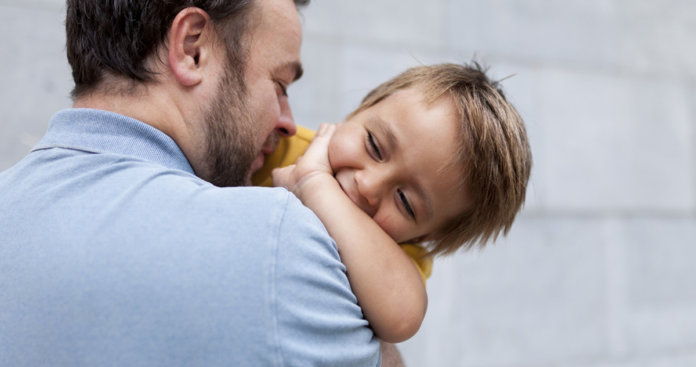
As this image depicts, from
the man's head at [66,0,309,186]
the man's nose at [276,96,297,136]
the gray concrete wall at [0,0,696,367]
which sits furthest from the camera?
the gray concrete wall at [0,0,696,367]

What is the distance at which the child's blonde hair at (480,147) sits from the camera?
40.9 inches

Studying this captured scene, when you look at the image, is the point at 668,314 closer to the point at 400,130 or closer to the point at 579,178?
the point at 579,178

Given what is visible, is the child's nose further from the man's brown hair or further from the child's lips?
the man's brown hair

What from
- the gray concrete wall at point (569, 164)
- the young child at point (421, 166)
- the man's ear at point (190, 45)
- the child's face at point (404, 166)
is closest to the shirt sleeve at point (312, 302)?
the young child at point (421, 166)

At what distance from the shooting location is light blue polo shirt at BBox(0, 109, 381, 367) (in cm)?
65

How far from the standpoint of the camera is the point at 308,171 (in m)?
1.00

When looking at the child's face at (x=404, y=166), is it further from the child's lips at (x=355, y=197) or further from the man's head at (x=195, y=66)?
the man's head at (x=195, y=66)

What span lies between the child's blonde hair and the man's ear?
1.12 ft

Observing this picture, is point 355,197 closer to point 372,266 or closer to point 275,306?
point 372,266

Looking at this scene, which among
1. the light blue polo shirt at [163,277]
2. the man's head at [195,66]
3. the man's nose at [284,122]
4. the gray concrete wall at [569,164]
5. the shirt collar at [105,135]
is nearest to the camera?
the light blue polo shirt at [163,277]

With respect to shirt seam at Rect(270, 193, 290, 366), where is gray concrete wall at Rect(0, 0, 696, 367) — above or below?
below

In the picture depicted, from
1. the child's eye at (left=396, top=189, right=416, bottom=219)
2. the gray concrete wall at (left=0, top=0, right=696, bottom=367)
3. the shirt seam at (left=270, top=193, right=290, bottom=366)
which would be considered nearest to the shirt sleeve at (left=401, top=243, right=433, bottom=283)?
the child's eye at (left=396, top=189, right=416, bottom=219)

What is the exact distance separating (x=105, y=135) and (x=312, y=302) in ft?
1.34

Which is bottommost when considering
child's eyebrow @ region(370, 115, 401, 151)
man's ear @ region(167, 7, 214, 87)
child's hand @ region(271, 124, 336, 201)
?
child's hand @ region(271, 124, 336, 201)
